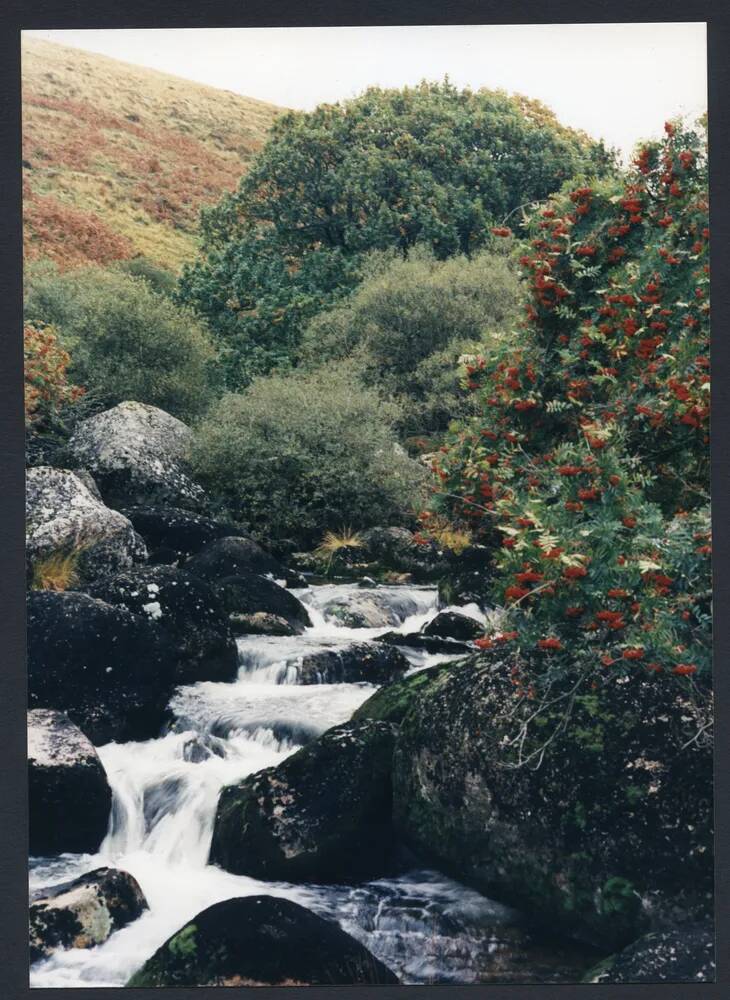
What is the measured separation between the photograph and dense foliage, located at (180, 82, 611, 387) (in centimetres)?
255

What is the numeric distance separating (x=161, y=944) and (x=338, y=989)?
79cm

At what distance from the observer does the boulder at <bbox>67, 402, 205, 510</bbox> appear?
9.11 m

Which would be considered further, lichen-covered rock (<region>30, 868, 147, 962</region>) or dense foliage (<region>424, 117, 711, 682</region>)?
lichen-covered rock (<region>30, 868, 147, 962</region>)

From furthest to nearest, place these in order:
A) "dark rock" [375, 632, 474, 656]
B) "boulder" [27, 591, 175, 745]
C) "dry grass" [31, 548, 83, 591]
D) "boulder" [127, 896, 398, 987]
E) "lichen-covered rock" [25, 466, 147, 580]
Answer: "lichen-covered rock" [25, 466, 147, 580], "dry grass" [31, 548, 83, 591], "dark rock" [375, 632, 474, 656], "boulder" [27, 591, 175, 745], "boulder" [127, 896, 398, 987]

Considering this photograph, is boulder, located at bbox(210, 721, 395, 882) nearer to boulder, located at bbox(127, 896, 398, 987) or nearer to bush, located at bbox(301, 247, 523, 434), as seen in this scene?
boulder, located at bbox(127, 896, 398, 987)

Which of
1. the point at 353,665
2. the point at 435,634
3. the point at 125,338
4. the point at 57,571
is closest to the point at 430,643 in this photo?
the point at 435,634

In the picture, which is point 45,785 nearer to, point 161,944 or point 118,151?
point 161,944

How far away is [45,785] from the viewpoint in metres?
5.17

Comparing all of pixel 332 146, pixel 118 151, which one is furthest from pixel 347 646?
pixel 332 146

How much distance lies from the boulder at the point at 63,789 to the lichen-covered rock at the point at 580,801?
154 centimetres

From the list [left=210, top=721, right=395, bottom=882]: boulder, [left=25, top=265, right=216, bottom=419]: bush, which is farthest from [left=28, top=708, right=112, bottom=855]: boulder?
[left=25, top=265, right=216, bottom=419]: bush

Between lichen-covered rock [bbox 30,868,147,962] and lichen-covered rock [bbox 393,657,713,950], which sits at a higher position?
lichen-covered rock [bbox 393,657,713,950]

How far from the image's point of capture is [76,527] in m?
7.40

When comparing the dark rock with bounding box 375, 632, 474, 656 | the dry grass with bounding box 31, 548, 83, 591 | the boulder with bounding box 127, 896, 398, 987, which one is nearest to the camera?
the boulder with bounding box 127, 896, 398, 987
